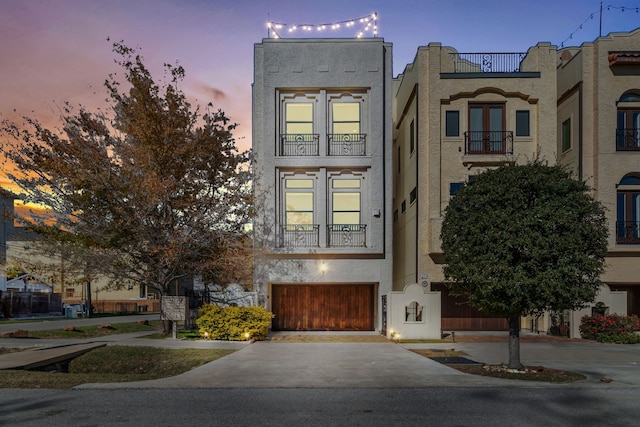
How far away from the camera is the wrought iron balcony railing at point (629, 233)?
25.2 m

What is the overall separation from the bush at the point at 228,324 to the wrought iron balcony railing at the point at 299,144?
8131 millimetres

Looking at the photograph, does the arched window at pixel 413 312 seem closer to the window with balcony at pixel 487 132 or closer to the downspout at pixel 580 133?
the window with balcony at pixel 487 132

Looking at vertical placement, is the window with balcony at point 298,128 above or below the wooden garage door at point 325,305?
above

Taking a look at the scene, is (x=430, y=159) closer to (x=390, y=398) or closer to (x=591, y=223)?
(x=591, y=223)

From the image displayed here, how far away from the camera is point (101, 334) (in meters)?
25.4

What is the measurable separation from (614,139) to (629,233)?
424 centimetres

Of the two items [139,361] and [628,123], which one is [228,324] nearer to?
[139,361]

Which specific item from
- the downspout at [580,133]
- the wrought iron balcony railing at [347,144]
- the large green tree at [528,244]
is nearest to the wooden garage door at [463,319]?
the downspout at [580,133]

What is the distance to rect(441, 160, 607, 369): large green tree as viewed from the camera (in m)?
13.0

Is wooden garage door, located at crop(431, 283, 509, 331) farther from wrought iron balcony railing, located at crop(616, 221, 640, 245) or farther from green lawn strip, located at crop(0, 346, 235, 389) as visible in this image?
green lawn strip, located at crop(0, 346, 235, 389)

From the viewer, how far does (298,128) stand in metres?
27.1

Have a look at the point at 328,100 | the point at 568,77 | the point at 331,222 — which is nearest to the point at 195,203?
the point at 331,222

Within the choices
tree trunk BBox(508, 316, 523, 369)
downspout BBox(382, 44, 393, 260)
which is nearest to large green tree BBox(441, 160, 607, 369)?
tree trunk BBox(508, 316, 523, 369)

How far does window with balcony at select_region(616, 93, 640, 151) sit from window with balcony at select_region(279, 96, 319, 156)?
13688 millimetres
